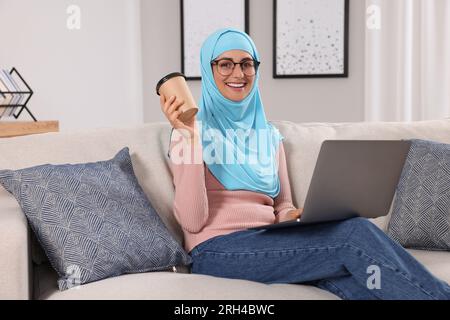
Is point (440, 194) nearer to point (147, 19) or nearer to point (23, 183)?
point (23, 183)

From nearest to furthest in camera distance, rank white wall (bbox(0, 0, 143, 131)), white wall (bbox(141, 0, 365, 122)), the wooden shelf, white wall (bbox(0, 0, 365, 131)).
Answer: the wooden shelf
white wall (bbox(0, 0, 143, 131))
white wall (bbox(0, 0, 365, 131))
white wall (bbox(141, 0, 365, 122))

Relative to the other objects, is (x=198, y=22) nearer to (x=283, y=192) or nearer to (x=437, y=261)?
(x=283, y=192)

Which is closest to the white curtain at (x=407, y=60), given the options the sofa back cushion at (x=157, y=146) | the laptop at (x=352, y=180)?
the sofa back cushion at (x=157, y=146)

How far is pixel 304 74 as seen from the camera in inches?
168

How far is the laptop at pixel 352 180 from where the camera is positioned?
4.99ft

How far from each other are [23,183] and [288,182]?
85 cm

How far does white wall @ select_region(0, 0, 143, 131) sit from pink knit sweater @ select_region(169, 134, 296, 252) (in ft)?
5.99

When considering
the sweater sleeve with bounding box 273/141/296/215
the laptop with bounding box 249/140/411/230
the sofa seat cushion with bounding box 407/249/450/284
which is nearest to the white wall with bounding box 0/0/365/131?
the sweater sleeve with bounding box 273/141/296/215

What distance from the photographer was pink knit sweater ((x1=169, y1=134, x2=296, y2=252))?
73.2 inches

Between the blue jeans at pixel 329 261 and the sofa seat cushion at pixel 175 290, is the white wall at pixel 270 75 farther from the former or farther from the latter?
the sofa seat cushion at pixel 175 290

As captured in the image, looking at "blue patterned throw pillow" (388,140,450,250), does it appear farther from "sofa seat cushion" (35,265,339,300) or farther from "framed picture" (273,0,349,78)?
"framed picture" (273,0,349,78)

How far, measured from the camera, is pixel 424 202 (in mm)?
2127

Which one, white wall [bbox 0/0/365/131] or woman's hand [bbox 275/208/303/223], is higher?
white wall [bbox 0/0/365/131]
